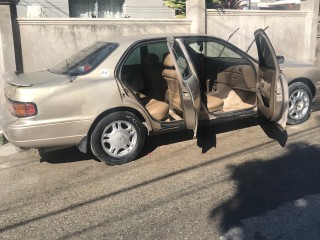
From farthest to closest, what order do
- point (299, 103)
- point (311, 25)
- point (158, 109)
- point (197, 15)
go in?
point (311, 25) → point (197, 15) → point (299, 103) → point (158, 109)

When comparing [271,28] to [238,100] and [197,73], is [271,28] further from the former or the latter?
[197,73]

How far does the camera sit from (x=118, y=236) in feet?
11.5

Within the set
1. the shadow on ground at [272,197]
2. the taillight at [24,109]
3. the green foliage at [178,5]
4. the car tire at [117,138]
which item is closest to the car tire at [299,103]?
the shadow on ground at [272,197]

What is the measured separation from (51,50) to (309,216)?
5.52 m

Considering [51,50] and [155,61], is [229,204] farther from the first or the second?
[51,50]

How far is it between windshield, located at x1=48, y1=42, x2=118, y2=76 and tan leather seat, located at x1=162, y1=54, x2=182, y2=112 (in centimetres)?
74

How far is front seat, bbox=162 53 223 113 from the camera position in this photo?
213 inches

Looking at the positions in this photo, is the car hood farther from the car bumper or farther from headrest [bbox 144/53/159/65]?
headrest [bbox 144/53/159/65]

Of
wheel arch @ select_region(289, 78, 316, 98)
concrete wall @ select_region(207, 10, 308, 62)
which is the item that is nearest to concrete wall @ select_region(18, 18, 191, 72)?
concrete wall @ select_region(207, 10, 308, 62)

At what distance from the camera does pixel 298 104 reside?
653cm

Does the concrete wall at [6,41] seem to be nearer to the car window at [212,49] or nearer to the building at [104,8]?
the car window at [212,49]

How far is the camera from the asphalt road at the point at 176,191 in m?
3.59

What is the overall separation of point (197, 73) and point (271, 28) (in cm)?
462

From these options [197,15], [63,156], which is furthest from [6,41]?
[197,15]
